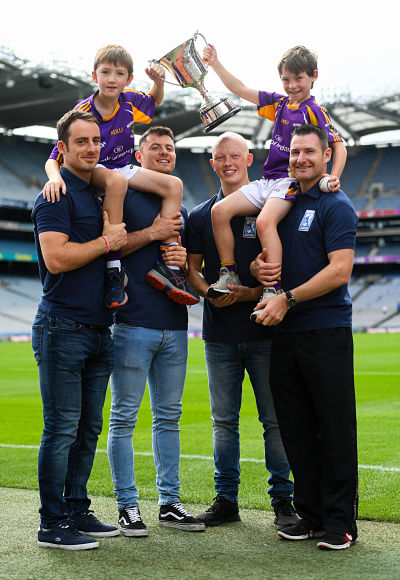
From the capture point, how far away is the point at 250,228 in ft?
15.6

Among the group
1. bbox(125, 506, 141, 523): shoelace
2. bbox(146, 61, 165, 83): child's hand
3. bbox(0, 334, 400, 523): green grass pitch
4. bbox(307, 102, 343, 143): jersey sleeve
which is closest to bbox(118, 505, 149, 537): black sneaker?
bbox(125, 506, 141, 523): shoelace

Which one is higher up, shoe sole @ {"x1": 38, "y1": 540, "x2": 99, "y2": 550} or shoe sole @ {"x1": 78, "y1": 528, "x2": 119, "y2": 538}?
shoe sole @ {"x1": 38, "y1": 540, "x2": 99, "y2": 550}

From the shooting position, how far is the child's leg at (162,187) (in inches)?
179

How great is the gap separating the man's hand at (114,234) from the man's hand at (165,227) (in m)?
0.35

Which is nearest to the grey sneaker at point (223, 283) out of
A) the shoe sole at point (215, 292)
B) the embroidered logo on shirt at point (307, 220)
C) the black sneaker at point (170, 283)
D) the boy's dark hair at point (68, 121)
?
the shoe sole at point (215, 292)

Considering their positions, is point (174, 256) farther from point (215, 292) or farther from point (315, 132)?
point (315, 132)

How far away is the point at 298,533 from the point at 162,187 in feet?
7.72

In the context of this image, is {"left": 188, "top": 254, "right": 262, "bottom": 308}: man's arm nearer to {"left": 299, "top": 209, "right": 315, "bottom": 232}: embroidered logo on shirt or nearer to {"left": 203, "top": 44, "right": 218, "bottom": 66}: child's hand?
{"left": 299, "top": 209, "right": 315, "bottom": 232}: embroidered logo on shirt

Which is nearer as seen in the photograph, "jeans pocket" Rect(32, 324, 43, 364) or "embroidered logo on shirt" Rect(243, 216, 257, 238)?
"jeans pocket" Rect(32, 324, 43, 364)

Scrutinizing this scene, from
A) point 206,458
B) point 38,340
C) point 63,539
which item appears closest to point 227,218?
point 38,340

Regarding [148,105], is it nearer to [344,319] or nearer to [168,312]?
[168,312]

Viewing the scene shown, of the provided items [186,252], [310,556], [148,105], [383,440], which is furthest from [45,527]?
[383,440]

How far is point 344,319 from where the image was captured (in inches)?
161

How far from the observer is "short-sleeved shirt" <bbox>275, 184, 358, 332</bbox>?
4023 mm
